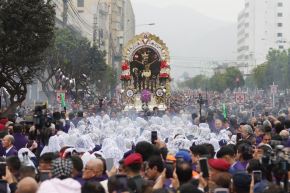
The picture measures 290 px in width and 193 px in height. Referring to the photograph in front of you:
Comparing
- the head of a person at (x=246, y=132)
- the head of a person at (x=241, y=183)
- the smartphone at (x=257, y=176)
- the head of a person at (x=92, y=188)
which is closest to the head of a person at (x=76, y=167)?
the head of a person at (x=92, y=188)

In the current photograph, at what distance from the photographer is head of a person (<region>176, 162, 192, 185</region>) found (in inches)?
339

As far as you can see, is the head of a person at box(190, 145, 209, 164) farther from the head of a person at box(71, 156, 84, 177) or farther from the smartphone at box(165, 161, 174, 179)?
the head of a person at box(71, 156, 84, 177)

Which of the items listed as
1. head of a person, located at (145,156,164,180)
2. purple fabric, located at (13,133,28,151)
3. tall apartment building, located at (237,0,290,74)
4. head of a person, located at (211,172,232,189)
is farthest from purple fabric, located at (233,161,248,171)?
tall apartment building, located at (237,0,290,74)

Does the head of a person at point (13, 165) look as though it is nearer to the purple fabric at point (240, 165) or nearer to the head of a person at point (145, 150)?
the head of a person at point (145, 150)

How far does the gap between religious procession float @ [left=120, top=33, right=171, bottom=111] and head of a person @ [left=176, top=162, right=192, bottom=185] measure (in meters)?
33.1

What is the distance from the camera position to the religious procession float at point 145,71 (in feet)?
139

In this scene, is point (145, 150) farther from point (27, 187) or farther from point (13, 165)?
point (27, 187)

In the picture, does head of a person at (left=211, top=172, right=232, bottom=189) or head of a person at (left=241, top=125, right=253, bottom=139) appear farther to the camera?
head of a person at (left=241, top=125, right=253, bottom=139)

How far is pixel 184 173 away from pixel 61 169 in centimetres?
132

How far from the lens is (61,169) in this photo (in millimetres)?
8586

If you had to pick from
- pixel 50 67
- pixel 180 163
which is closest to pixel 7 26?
pixel 180 163

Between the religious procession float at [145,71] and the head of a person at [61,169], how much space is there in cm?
3312

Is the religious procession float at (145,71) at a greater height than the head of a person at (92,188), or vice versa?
the religious procession float at (145,71)

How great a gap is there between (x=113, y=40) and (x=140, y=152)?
10513 cm
